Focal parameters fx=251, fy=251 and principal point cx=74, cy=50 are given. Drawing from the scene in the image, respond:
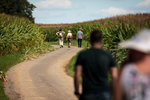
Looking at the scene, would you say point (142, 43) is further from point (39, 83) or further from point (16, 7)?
point (16, 7)

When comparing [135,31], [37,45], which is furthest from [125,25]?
[37,45]

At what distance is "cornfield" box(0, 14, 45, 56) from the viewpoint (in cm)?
1830

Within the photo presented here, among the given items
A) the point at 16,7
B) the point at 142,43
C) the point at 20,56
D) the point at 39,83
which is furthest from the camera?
the point at 16,7

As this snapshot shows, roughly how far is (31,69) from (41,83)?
11.1 feet

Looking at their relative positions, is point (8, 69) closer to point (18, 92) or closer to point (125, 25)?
point (18, 92)

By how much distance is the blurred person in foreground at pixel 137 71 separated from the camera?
2.04 m

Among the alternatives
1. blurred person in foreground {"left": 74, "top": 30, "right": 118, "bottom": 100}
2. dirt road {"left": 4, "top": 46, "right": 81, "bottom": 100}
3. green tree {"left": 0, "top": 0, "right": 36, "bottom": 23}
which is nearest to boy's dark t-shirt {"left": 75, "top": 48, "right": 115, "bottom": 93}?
blurred person in foreground {"left": 74, "top": 30, "right": 118, "bottom": 100}

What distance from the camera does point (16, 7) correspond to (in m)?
49.0

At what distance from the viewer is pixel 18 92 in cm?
920

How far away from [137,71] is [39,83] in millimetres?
8741

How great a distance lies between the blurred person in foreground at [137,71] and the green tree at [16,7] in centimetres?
4794

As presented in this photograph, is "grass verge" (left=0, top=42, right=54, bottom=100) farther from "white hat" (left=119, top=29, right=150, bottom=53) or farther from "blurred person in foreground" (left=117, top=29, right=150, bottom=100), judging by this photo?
"white hat" (left=119, top=29, right=150, bottom=53)

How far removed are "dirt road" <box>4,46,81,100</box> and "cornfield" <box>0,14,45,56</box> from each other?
4.24m

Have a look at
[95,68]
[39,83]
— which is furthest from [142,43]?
[39,83]
